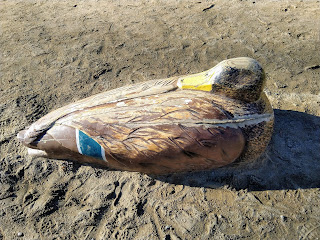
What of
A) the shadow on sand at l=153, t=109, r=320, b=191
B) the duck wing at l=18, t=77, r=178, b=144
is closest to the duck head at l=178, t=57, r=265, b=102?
the duck wing at l=18, t=77, r=178, b=144

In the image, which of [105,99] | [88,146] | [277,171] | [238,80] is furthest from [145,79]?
[277,171]

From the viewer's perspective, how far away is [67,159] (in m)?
3.51

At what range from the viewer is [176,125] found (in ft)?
9.53

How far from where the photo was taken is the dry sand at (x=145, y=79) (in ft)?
9.92

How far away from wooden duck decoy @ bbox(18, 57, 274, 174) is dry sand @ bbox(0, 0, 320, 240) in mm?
338

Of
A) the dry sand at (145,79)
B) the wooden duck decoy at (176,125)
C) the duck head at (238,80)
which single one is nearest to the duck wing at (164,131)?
the wooden duck decoy at (176,125)

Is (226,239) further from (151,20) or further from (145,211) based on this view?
(151,20)

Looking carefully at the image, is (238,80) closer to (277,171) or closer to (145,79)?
(277,171)

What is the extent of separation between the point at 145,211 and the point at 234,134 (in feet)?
3.83

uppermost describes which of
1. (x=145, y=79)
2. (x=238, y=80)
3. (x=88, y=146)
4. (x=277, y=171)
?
(x=238, y=80)

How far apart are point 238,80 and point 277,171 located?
1.18 metres

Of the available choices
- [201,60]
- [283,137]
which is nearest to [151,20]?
[201,60]

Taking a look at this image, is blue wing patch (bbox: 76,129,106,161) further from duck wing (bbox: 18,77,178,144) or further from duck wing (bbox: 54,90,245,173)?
duck wing (bbox: 18,77,178,144)

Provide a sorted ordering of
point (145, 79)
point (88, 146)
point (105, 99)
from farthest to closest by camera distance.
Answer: point (145, 79) < point (105, 99) < point (88, 146)
